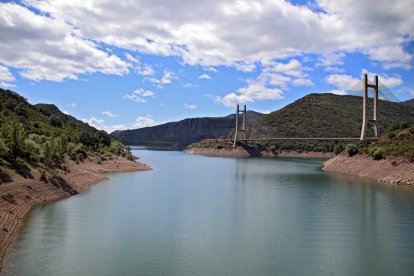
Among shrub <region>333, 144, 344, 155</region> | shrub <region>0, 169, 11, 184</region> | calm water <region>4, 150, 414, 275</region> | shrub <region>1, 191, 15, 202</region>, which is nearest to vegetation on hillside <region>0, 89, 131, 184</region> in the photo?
shrub <region>0, 169, 11, 184</region>

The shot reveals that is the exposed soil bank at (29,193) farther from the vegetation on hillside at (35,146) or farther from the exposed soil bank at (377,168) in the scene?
the exposed soil bank at (377,168)

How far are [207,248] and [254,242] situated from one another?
2.22m

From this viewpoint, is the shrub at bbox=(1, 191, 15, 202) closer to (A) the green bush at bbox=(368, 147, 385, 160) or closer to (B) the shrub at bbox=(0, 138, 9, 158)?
(B) the shrub at bbox=(0, 138, 9, 158)

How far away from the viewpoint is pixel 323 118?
390 ft

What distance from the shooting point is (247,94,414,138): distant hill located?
366ft

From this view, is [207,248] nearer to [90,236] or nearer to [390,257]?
[90,236]

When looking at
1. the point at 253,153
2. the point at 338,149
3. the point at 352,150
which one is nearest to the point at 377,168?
the point at 352,150

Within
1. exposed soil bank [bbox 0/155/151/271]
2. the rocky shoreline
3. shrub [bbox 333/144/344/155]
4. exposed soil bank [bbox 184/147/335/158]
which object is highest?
shrub [bbox 333/144/344/155]

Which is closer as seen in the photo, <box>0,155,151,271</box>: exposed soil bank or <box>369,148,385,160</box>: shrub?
<box>0,155,151,271</box>: exposed soil bank

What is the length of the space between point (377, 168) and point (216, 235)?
3331 cm

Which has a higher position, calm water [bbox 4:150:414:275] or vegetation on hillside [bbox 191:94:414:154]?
vegetation on hillside [bbox 191:94:414:154]

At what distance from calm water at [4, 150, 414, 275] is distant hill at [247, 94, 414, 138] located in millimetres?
82029

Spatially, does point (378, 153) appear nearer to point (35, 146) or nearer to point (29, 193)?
point (35, 146)

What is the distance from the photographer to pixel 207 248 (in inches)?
655
